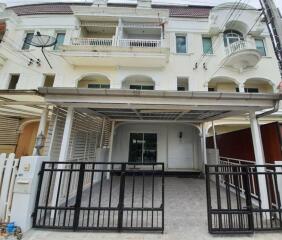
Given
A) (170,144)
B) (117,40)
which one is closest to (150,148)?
(170,144)

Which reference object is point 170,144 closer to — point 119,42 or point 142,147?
point 142,147

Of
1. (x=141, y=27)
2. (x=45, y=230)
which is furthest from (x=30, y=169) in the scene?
(x=141, y=27)

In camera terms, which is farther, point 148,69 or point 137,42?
point 137,42

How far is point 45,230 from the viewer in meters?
2.56

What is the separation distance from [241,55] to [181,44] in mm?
3212

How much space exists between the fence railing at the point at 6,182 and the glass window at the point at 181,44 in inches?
350

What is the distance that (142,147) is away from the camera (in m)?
8.08

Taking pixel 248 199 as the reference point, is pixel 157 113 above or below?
above

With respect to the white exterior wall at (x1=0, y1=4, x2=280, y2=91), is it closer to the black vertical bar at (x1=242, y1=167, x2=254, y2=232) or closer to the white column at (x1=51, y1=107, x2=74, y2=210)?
the white column at (x1=51, y1=107, x2=74, y2=210)

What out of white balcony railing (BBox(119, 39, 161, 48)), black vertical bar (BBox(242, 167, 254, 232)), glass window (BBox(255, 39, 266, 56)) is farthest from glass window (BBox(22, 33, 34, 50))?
glass window (BBox(255, 39, 266, 56))

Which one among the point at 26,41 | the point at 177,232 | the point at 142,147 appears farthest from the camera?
the point at 26,41

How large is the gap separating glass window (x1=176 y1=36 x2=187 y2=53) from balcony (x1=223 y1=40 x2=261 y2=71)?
88.8 inches

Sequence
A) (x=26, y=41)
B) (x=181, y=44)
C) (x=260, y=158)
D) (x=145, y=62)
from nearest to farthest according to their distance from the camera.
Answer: (x=260, y=158)
(x=145, y=62)
(x=26, y=41)
(x=181, y=44)

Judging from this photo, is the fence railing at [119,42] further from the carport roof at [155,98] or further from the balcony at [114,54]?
the carport roof at [155,98]
